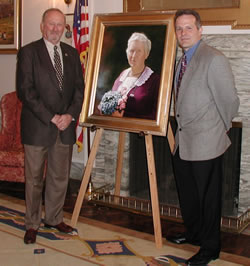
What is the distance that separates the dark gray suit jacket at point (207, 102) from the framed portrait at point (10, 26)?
120 inches

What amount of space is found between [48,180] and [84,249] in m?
0.61

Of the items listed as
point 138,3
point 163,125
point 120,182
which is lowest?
point 120,182

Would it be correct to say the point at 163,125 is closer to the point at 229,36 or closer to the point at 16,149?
the point at 229,36

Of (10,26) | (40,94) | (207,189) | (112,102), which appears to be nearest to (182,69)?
(112,102)

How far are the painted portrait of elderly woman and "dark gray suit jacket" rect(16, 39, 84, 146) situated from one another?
32cm

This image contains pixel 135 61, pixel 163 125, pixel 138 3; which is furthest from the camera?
pixel 138 3

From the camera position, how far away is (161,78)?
9.62 ft

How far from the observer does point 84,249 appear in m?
2.84

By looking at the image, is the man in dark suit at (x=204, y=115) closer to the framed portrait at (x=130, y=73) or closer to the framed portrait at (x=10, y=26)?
the framed portrait at (x=130, y=73)

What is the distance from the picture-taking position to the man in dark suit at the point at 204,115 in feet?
7.95

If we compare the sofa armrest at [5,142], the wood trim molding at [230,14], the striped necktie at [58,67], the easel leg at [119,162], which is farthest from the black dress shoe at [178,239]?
the sofa armrest at [5,142]

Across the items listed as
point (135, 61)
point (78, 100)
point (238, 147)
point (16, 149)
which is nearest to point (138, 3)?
point (135, 61)

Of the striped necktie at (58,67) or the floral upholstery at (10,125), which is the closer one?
the striped necktie at (58,67)

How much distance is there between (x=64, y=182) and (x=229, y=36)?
1.82m
